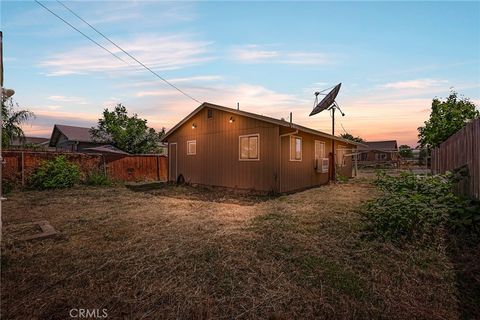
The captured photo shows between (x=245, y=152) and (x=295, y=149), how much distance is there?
7.19 ft

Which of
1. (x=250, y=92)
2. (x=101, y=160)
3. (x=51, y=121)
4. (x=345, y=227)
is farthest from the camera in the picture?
(x=51, y=121)

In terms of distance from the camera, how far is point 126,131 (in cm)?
2397

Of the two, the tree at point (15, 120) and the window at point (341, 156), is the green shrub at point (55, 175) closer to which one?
the tree at point (15, 120)

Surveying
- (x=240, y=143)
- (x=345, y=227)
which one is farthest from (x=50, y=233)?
(x=240, y=143)

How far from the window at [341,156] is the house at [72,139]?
24.0m

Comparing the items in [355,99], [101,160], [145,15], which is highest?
[145,15]

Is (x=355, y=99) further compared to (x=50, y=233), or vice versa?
(x=355, y=99)

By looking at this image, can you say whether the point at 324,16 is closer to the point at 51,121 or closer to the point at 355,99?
the point at 355,99

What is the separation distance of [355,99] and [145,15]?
13.5m

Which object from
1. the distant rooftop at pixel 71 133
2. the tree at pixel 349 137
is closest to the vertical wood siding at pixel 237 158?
the distant rooftop at pixel 71 133

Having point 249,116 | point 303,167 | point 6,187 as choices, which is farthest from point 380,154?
point 6,187

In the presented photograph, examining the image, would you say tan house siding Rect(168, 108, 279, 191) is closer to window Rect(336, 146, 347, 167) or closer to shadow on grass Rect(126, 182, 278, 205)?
shadow on grass Rect(126, 182, 278, 205)

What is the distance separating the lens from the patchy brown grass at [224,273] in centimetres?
237

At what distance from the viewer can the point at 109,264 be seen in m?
3.39
